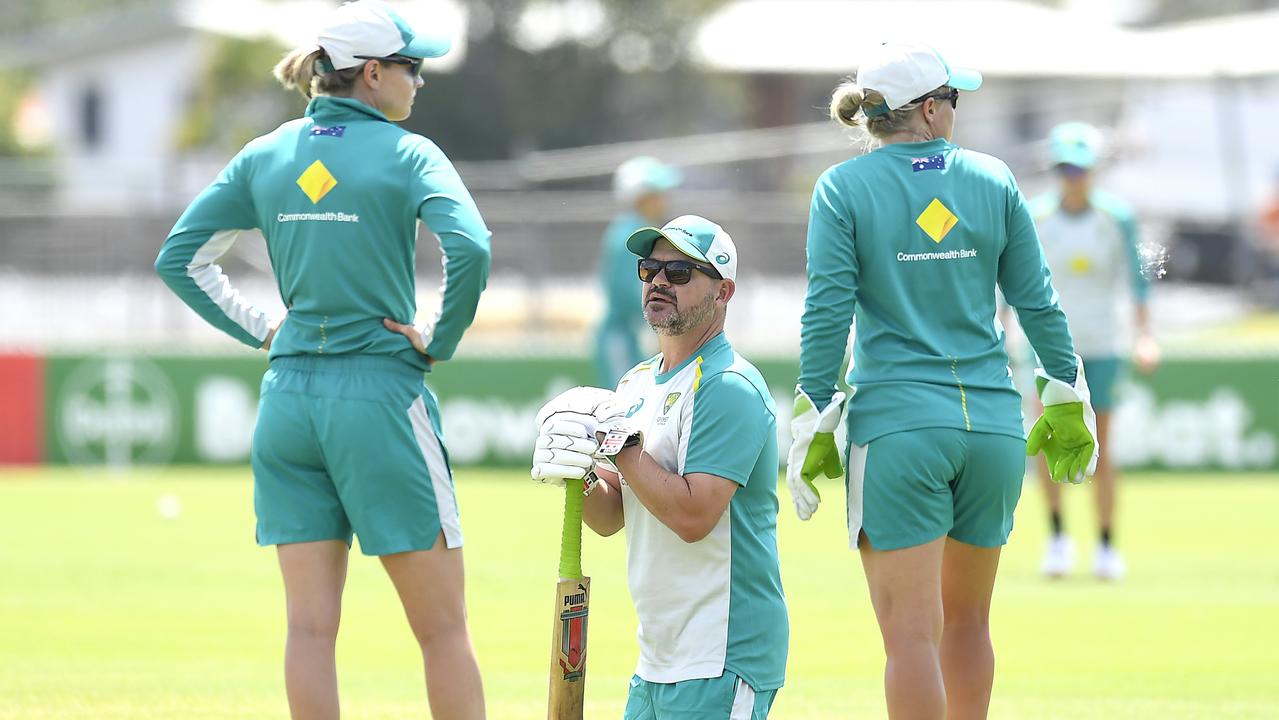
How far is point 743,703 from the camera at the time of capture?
4746mm

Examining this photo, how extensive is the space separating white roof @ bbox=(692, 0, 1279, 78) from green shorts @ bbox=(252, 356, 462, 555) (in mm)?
21871

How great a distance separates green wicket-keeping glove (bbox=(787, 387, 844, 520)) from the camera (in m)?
5.35

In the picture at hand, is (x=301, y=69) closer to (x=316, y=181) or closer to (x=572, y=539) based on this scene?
(x=316, y=181)

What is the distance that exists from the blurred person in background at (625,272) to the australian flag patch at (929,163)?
279 inches

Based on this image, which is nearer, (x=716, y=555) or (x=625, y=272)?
(x=716, y=555)

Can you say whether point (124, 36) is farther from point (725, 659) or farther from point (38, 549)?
point (725, 659)

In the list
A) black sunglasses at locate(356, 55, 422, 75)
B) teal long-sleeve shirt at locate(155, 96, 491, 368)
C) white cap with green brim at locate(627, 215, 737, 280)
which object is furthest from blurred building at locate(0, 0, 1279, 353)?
teal long-sleeve shirt at locate(155, 96, 491, 368)

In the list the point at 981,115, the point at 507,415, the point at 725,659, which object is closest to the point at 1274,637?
the point at 725,659

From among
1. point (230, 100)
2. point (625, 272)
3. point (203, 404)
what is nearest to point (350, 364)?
point (625, 272)

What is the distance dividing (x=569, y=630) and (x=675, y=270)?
1.05 metres

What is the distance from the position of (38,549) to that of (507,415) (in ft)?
22.0

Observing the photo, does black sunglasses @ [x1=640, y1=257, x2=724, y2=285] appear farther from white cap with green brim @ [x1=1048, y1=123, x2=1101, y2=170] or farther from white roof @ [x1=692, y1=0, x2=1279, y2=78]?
white roof @ [x1=692, y1=0, x2=1279, y2=78]

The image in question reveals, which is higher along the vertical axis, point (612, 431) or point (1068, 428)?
point (612, 431)

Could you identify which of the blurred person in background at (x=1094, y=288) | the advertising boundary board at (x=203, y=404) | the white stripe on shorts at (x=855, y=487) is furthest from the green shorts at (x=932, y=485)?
the advertising boundary board at (x=203, y=404)
